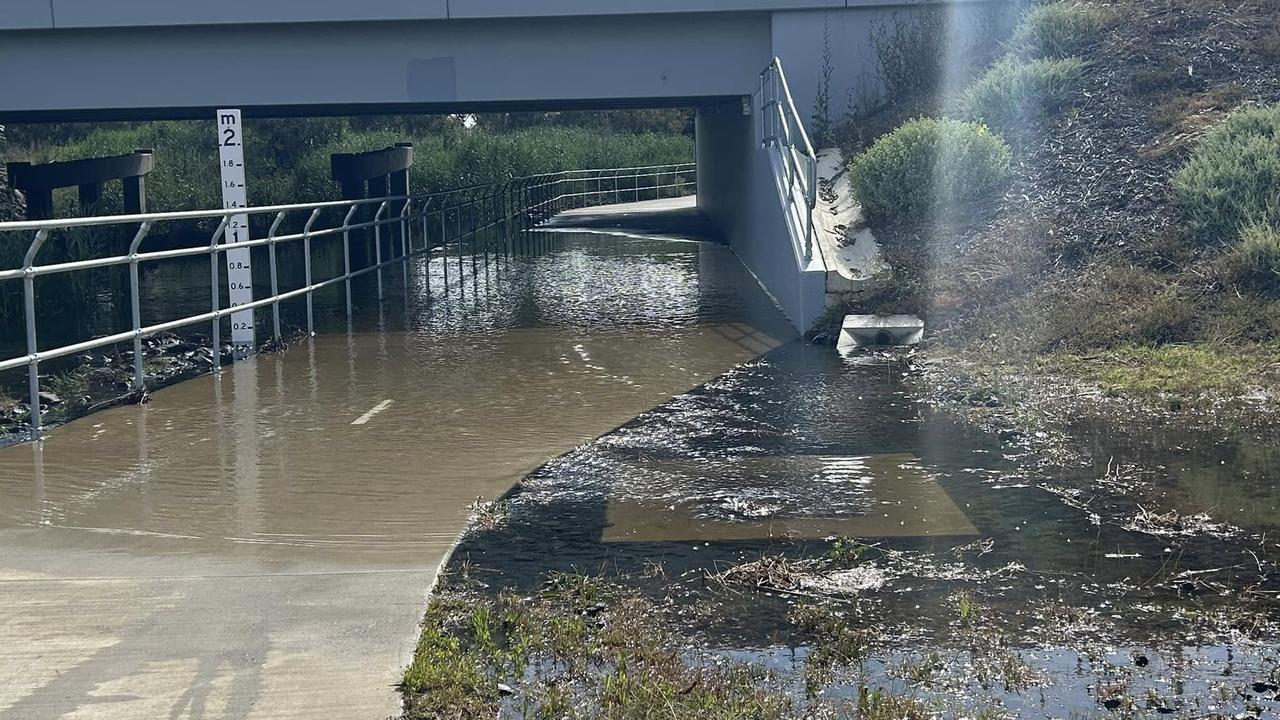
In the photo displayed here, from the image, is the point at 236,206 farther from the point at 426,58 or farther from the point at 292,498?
the point at 292,498

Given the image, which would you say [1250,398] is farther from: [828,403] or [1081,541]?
[1081,541]

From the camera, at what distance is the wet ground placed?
551 cm

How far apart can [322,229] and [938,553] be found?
2943 cm

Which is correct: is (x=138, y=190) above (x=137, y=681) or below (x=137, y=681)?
above

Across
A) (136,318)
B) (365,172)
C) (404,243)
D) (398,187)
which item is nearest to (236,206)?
(136,318)

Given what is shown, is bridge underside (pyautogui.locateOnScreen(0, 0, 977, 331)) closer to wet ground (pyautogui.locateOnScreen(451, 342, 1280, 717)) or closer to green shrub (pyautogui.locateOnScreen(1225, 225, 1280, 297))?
green shrub (pyautogui.locateOnScreen(1225, 225, 1280, 297))

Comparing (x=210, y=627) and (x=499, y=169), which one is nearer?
(x=210, y=627)

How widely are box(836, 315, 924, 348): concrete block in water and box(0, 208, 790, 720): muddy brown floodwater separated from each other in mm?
911

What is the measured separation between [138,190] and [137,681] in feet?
83.8

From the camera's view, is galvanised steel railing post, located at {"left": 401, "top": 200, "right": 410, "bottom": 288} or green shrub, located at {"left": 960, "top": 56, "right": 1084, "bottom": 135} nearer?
green shrub, located at {"left": 960, "top": 56, "right": 1084, "bottom": 135}

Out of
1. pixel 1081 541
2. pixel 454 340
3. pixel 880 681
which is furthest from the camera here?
pixel 454 340

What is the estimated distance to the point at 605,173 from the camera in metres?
54.0

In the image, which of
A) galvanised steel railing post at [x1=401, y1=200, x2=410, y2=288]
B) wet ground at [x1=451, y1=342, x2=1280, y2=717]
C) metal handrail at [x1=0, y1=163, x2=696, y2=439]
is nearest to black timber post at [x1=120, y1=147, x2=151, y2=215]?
metal handrail at [x1=0, y1=163, x2=696, y2=439]

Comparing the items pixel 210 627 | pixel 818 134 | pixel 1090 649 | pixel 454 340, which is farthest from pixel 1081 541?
pixel 818 134
